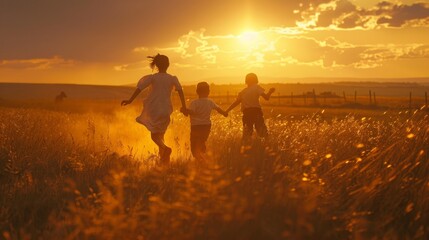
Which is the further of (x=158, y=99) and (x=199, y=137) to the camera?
(x=199, y=137)

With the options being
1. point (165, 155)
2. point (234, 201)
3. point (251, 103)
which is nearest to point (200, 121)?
point (165, 155)

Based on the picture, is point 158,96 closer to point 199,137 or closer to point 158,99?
point 158,99

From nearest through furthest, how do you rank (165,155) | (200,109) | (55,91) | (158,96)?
(165,155), (158,96), (200,109), (55,91)

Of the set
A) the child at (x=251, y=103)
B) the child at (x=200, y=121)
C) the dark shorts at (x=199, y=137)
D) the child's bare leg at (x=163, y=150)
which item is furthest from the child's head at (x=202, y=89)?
the child at (x=251, y=103)

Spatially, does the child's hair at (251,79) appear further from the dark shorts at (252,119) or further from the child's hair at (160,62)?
the child's hair at (160,62)

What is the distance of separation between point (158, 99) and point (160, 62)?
637mm

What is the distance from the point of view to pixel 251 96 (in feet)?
37.5

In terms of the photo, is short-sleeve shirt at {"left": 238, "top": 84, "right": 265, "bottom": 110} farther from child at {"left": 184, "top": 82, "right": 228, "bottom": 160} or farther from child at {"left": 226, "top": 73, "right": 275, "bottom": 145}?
child at {"left": 184, "top": 82, "right": 228, "bottom": 160}

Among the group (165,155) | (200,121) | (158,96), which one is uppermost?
(158,96)

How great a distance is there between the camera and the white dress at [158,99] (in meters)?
8.88

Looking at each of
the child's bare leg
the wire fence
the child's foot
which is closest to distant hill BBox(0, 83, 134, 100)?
the wire fence

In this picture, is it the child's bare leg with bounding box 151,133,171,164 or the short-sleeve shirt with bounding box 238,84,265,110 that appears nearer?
the child's bare leg with bounding box 151,133,171,164

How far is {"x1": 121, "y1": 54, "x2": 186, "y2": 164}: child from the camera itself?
888 cm

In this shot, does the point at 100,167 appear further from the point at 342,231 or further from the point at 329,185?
the point at 342,231
